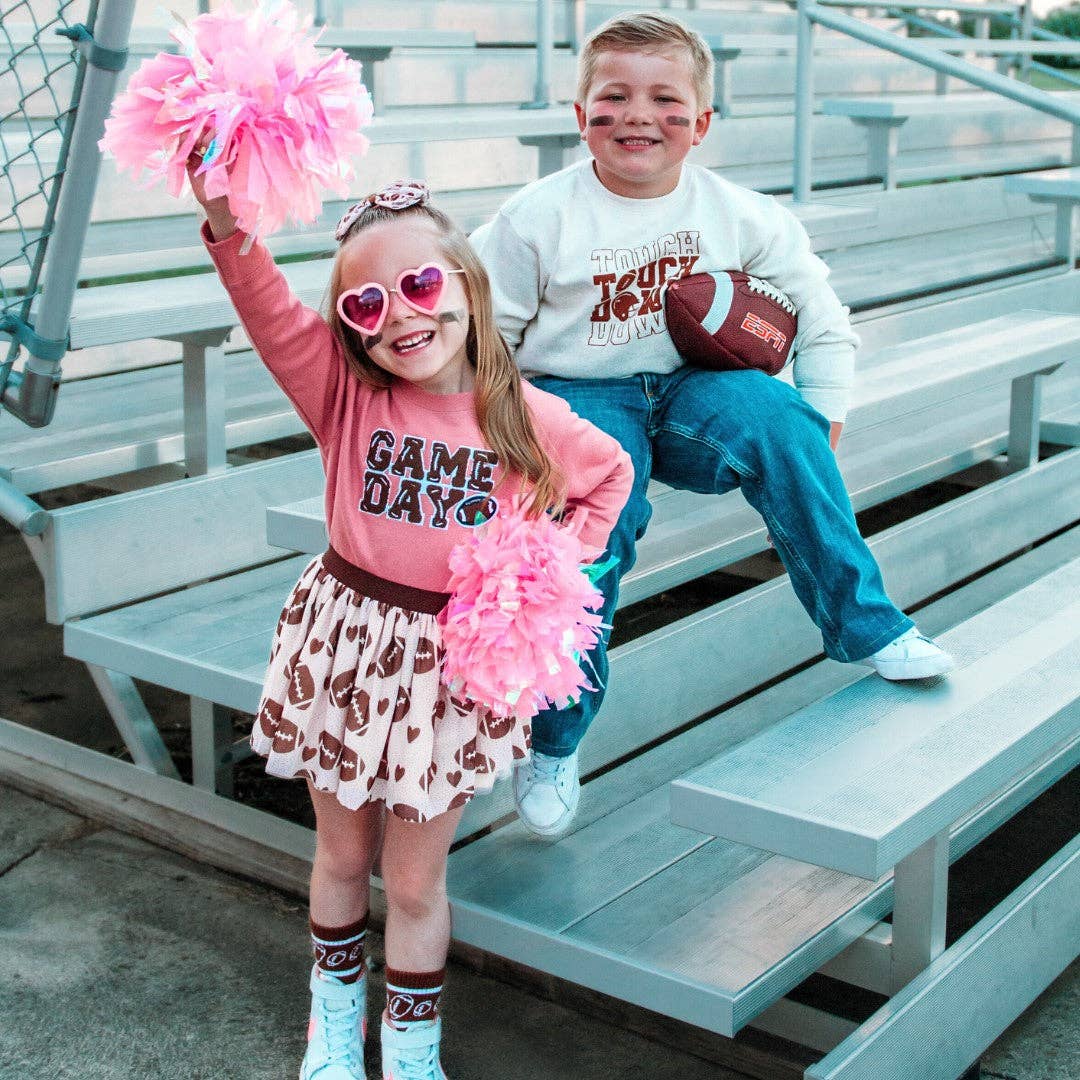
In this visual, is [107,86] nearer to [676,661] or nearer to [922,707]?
[676,661]

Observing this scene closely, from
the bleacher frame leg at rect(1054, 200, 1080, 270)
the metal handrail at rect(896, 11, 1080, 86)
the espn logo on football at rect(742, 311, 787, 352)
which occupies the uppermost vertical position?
the metal handrail at rect(896, 11, 1080, 86)

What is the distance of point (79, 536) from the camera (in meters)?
2.46

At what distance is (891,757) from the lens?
6.05 feet

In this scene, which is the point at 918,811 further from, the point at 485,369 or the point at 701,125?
the point at 701,125

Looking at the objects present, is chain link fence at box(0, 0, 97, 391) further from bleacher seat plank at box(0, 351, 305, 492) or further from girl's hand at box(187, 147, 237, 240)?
girl's hand at box(187, 147, 237, 240)

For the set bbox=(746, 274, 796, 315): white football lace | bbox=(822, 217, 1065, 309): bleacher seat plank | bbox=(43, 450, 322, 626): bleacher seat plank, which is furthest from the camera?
bbox=(822, 217, 1065, 309): bleacher seat plank

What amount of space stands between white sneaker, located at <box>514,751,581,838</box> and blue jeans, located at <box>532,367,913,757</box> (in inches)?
1.0

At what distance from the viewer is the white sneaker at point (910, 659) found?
2.06 meters

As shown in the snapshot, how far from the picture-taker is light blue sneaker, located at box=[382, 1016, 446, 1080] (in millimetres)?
1827

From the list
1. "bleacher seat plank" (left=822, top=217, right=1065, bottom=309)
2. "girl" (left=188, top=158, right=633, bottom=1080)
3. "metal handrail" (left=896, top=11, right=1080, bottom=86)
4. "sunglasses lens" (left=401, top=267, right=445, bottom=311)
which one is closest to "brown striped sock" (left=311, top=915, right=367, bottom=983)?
"girl" (left=188, top=158, right=633, bottom=1080)

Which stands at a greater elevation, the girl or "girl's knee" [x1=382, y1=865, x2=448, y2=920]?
the girl

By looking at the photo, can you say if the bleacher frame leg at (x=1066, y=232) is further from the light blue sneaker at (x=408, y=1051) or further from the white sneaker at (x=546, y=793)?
the light blue sneaker at (x=408, y=1051)

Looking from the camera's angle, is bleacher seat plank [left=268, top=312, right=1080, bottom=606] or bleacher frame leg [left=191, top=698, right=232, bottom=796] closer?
bleacher frame leg [left=191, top=698, right=232, bottom=796]

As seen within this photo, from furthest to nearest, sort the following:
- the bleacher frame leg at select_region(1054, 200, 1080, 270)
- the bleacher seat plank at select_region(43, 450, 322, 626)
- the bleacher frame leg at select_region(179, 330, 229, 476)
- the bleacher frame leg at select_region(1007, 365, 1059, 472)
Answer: the bleacher frame leg at select_region(1054, 200, 1080, 270)
the bleacher frame leg at select_region(1007, 365, 1059, 472)
the bleacher frame leg at select_region(179, 330, 229, 476)
the bleacher seat plank at select_region(43, 450, 322, 626)
